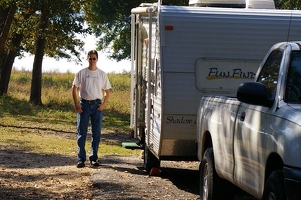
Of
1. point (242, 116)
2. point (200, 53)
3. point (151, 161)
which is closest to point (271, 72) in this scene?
point (242, 116)

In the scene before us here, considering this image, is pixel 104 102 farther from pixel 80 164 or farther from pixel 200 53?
pixel 200 53

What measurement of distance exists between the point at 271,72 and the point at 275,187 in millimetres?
1808

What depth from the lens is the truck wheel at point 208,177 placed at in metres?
9.66

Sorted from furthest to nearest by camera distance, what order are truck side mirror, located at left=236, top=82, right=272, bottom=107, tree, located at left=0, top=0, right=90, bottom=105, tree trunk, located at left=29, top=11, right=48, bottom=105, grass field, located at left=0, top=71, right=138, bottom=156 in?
tree trunk, located at left=29, top=11, right=48, bottom=105 → tree, located at left=0, top=0, right=90, bottom=105 → grass field, located at left=0, top=71, right=138, bottom=156 → truck side mirror, located at left=236, top=82, right=272, bottom=107

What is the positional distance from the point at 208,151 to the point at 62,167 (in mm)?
5530

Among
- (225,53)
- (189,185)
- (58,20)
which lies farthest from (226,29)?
(58,20)

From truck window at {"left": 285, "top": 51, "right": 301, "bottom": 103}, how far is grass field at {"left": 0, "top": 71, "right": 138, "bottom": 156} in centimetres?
1145

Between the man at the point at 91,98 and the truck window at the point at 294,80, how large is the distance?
23.1 ft

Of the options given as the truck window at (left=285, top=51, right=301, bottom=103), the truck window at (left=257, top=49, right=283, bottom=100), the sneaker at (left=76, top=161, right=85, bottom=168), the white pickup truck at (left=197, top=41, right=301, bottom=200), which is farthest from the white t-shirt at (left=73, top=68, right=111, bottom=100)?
the truck window at (left=285, top=51, right=301, bottom=103)

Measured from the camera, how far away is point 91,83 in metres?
14.7

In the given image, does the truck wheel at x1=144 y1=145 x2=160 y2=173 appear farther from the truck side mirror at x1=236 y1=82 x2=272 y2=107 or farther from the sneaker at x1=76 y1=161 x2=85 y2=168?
the truck side mirror at x1=236 y1=82 x2=272 y2=107

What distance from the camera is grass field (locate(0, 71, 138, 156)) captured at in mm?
21359

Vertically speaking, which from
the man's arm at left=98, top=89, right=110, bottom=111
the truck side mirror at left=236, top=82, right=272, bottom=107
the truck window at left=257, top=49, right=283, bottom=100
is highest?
the truck window at left=257, top=49, right=283, bottom=100


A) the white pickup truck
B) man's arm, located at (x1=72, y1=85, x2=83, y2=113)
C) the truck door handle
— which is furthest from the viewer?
man's arm, located at (x1=72, y1=85, x2=83, y2=113)
